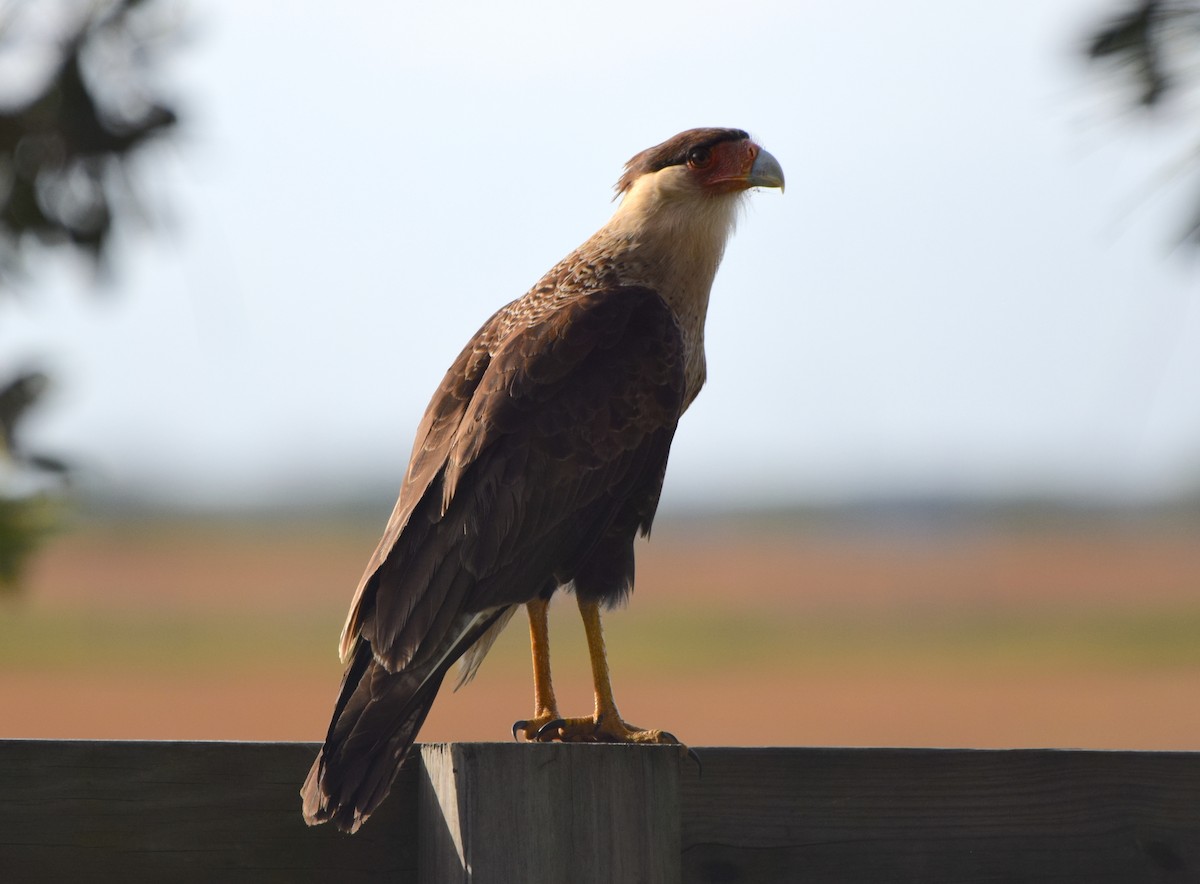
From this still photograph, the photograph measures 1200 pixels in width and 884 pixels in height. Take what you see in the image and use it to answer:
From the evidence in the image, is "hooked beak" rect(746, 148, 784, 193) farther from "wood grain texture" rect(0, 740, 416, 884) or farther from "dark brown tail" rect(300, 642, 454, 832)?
"wood grain texture" rect(0, 740, 416, 884)

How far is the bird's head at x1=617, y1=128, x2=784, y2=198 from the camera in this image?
3.92 m

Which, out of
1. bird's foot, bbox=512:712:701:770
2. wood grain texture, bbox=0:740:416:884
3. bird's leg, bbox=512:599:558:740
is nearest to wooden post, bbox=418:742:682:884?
wood grain texture, bbox=0:740:416:884

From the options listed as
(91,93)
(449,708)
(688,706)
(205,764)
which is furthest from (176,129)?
(688,706)

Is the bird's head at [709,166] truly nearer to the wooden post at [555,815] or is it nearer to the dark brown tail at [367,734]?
the dark brown tail at [367,734]

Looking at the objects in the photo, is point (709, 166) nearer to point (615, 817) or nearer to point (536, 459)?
point (536, 459)

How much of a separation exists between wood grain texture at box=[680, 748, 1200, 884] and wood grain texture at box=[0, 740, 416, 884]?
55cm

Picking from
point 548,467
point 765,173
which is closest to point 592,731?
point 548,467

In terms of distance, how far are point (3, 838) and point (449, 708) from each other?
31440mm

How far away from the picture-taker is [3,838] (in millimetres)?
2053

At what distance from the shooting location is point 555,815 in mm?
2008

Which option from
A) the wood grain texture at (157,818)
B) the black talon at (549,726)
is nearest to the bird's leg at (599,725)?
the black talon at (549,726)

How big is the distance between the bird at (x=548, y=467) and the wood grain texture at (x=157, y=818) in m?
0.36

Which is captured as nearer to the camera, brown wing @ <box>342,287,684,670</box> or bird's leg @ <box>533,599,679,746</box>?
brown wing @ <box>342,287,684,670</box>

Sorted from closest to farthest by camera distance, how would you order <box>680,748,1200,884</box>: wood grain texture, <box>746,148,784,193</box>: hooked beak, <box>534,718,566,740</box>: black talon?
<box>680,748,1200,884</box>: wood grain texture
<box>534,718,566,740</box>: black talon
<box>746,148,784,193</box>: hooked beak
